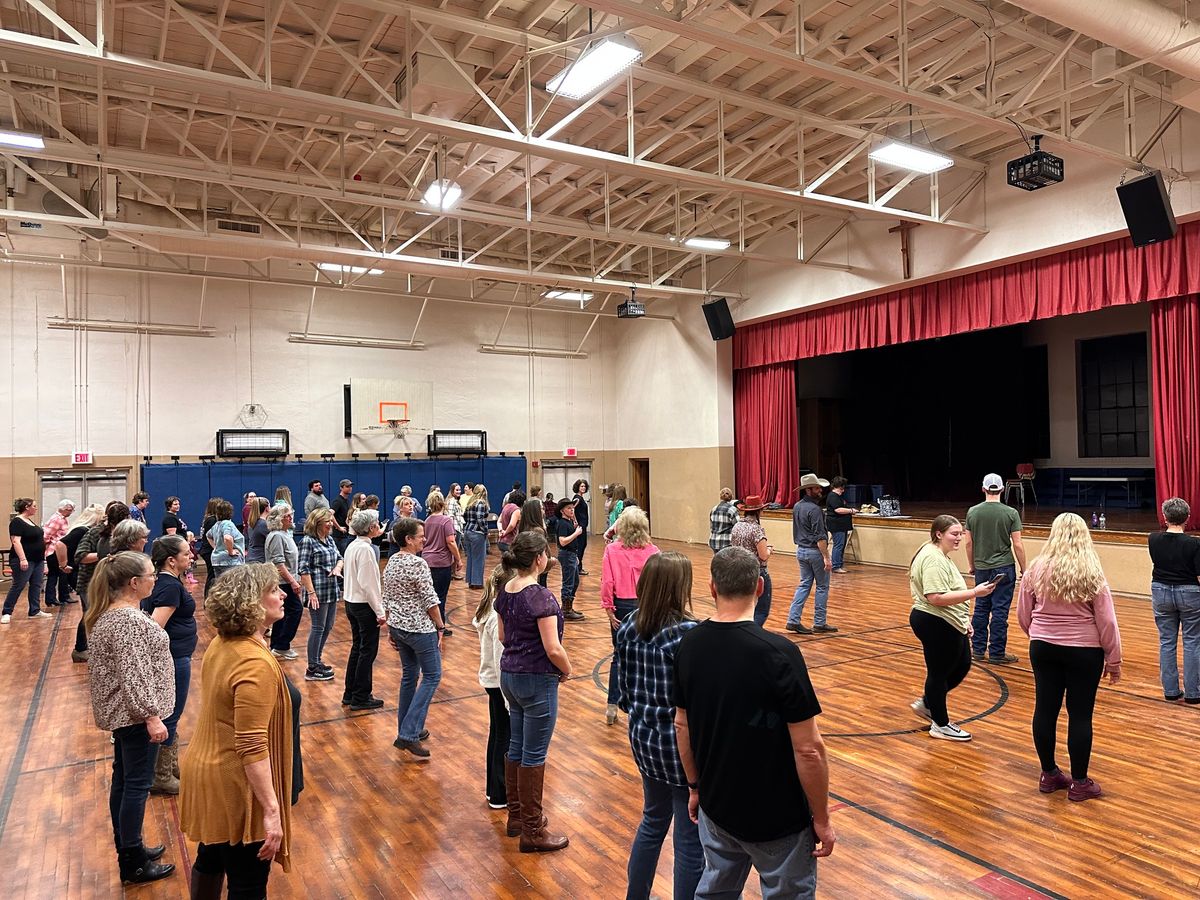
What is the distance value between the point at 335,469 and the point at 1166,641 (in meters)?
14.0

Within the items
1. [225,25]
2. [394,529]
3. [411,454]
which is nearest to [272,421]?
[411,454]

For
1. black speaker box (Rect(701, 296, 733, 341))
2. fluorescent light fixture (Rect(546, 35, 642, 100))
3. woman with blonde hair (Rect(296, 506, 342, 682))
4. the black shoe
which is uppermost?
fluorescent light fixture (Rect(546, 35, 642, 100))

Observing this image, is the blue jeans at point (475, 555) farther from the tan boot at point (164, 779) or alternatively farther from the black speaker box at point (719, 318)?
the black speaker box at point (719, 318)

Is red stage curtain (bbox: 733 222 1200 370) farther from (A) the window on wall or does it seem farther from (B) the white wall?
(A) the window on wall

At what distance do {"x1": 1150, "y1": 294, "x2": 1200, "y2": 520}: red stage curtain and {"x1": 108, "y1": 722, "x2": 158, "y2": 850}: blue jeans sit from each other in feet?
36.3

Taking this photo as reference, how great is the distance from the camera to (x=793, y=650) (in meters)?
2.03

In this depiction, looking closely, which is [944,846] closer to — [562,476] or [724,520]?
[724,520]

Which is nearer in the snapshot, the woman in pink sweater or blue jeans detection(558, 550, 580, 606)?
the woman in pink sweater

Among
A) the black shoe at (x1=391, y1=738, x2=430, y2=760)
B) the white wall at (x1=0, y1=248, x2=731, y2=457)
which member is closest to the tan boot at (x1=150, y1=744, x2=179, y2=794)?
the black shoe at (x1=391, y1=738, x2=430, y2=760)

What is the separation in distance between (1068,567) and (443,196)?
781cm

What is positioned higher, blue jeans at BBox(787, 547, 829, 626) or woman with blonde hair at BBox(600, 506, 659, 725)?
woman with blonde hair at BBox(600, 506, 659, 725)

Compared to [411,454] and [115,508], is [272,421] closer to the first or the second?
[411,454]

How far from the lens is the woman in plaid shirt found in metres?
2.51

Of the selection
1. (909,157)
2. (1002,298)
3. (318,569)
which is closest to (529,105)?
(909,157)
